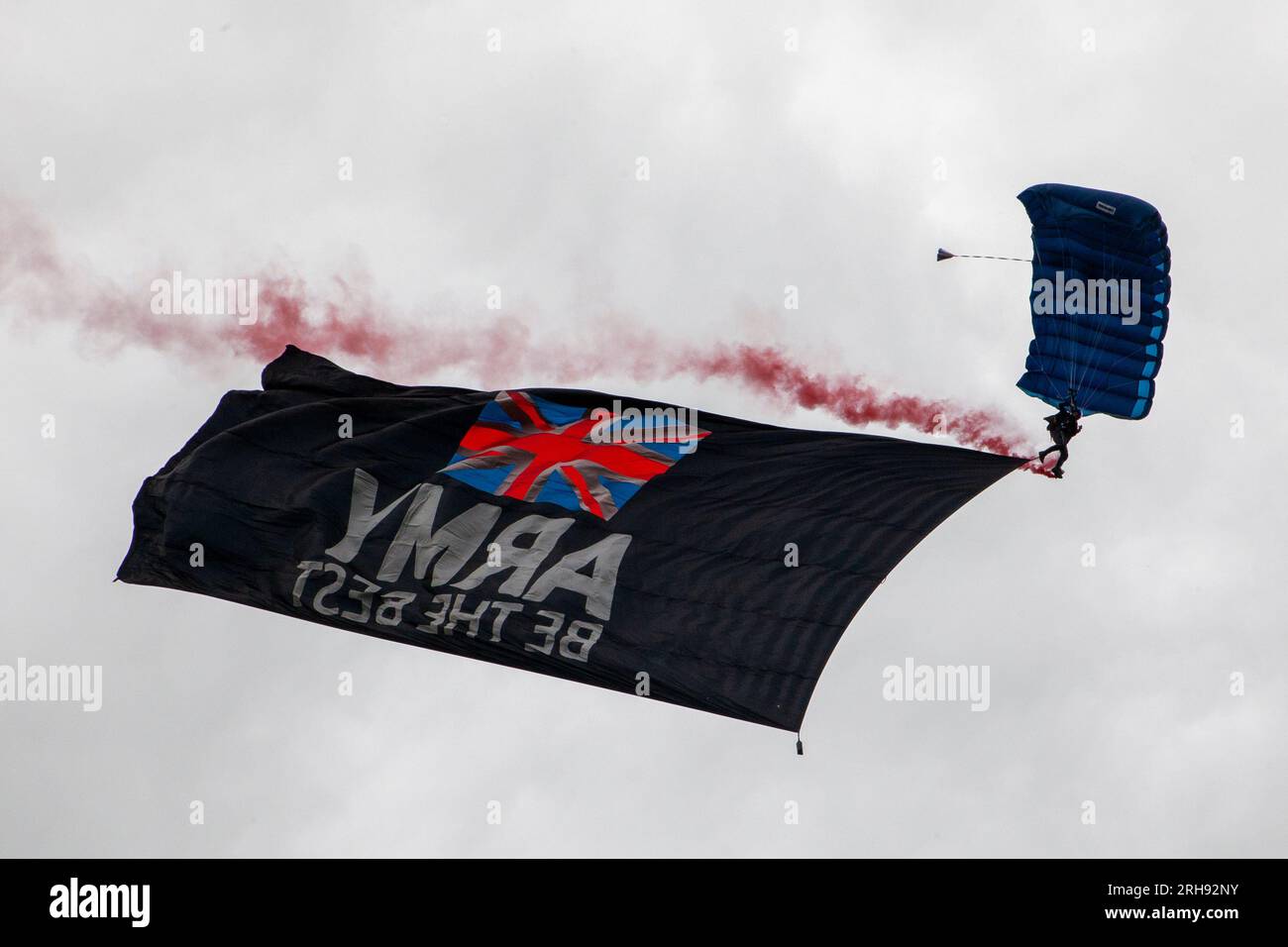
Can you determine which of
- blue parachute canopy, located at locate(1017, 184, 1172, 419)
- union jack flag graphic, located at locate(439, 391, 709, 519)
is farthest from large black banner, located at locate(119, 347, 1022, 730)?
blue parachute canopy, located at locate(1017, 184, 1172, 419)

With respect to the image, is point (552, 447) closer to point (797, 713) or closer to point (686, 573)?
point (686, 573)

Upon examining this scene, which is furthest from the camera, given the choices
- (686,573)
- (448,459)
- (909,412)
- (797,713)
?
(909,412)

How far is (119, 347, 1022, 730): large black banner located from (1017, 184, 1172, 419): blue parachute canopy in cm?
217

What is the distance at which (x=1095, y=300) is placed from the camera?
67.7 ft

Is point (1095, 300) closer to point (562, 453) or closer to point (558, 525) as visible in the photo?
point (562, 453)

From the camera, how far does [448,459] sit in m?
20.4

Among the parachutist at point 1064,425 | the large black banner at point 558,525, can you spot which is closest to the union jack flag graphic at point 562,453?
the large black banner at point 558,525

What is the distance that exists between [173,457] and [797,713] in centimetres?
651

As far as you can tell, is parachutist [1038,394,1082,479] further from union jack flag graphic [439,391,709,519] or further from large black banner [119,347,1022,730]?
union jack flag graphic [439,391,709,519]

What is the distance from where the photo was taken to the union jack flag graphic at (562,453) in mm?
19922

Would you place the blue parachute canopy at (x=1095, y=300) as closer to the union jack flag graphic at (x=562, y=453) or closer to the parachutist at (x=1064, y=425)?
the parachutist at (x=1064, y=425)

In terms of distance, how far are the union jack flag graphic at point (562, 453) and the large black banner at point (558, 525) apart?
18 millimetres

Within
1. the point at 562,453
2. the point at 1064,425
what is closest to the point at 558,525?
the point at 562,453

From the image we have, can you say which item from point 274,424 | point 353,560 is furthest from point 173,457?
point 353,560
